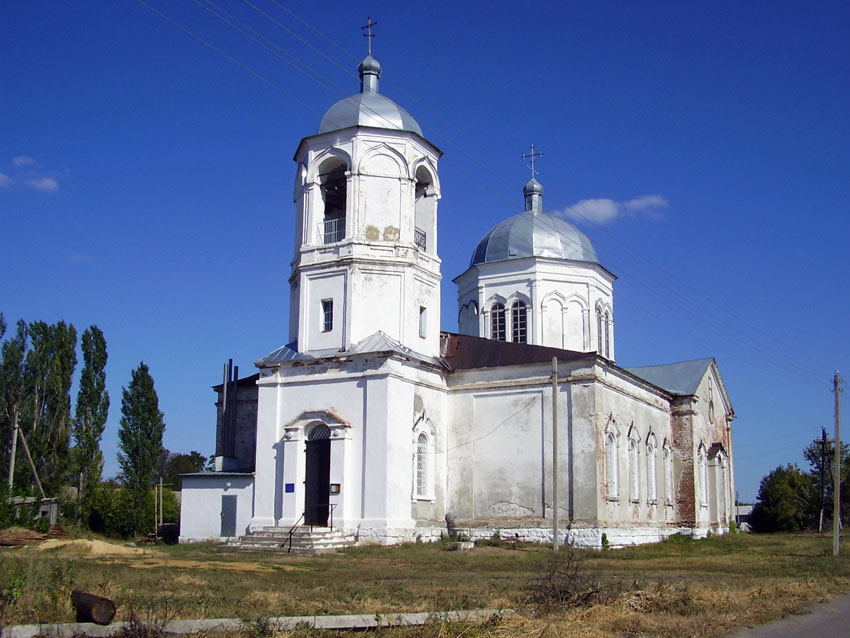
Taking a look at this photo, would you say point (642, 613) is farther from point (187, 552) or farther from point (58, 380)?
point (58, 380)

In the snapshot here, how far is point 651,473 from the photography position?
3144 cm

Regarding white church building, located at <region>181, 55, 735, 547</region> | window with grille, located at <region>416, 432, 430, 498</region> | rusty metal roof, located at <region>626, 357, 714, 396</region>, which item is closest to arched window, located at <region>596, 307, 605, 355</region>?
rusty metal roof, located at <region>626, 357, 714, 396</region>

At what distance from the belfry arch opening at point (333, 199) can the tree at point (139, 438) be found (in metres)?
9.30

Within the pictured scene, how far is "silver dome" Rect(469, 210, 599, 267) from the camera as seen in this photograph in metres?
35.0

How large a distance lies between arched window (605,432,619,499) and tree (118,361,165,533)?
15237 millimetres

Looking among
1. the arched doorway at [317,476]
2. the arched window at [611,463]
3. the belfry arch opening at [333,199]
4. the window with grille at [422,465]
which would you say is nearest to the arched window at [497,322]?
the arched window at [611,463]

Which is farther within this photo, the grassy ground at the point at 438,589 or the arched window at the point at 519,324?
the arched window at the point at 519,324

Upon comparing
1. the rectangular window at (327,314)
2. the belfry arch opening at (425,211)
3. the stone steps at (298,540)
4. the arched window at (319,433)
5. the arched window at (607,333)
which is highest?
the belfry arch opening at (425,211)

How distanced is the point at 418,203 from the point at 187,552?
1273 cm

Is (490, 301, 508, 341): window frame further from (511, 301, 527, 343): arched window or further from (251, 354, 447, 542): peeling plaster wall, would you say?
(251, 354, 447, 542): peeling plaster wall

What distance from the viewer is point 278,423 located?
26203 mm

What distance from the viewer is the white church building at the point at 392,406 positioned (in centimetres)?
2492

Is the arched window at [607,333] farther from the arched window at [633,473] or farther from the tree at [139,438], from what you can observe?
the tree at [139,438]

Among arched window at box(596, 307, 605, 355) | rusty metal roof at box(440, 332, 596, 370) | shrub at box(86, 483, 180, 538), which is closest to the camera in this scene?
rusty metal roof at box(440, 332, 596, 370)
